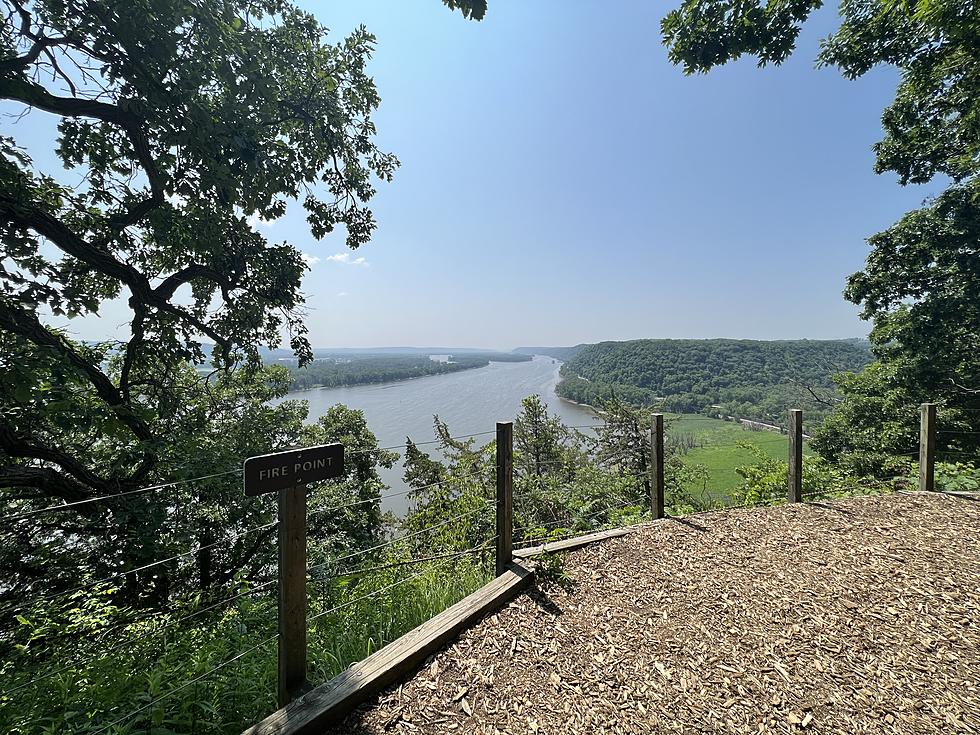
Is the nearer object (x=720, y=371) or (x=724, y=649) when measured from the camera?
(x=724, y=649)

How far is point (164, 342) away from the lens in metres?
5.85

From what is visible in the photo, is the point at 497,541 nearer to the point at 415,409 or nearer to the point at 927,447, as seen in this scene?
the point at 927,447

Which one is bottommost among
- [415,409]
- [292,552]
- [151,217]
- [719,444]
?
[719,444]

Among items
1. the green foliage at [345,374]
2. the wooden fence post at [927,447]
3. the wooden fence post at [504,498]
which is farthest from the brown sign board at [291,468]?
the green foliage at [345,374]

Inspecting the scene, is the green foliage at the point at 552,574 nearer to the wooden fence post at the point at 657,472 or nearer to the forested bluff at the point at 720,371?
the wooden fence post at the point at 657,472

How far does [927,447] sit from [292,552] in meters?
6.76

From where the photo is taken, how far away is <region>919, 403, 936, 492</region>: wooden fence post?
15.1ft

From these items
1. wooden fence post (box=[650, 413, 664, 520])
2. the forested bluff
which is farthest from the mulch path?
the forested bluff

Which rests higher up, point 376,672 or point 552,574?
point 376,672

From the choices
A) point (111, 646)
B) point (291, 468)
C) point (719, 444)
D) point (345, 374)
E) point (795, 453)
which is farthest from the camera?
point (719, 444)

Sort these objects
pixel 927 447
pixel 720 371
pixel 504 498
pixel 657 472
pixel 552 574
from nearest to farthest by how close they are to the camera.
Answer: pixel 552 574 → pixel 504 498 → pixel 657 472 → pixel 927 447 → pixel 720 371

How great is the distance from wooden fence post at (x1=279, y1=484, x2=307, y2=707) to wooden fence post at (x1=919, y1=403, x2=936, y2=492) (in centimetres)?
668

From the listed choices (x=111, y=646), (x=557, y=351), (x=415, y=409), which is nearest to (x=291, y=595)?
(x=111, y=646)

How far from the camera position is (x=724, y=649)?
2.13 meters
